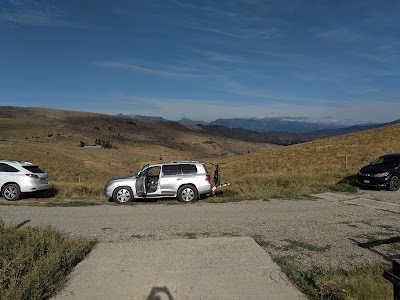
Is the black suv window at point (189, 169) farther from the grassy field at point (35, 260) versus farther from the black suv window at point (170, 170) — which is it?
the grassy field at point (35, 260)

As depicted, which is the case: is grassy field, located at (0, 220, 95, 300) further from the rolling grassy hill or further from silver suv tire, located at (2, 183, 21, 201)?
silver suv tire, located at (2, 183, 21, 201)

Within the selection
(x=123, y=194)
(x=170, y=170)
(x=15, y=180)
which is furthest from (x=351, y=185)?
(x=15, y=180)

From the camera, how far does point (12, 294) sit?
4.19 metres

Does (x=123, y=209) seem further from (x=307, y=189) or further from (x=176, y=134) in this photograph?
(x=176, y=134)

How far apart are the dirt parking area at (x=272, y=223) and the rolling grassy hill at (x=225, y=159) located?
262 centimetres

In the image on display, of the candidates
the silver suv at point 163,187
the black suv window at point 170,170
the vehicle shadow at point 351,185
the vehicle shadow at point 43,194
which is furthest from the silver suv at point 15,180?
the vehicle shadow at point 351,185

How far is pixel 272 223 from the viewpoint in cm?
897

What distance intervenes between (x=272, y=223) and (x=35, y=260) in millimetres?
5668

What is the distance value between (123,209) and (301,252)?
643 centimetres

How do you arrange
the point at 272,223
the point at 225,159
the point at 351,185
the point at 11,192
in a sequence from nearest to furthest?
1. the point at 272,223
2. the point at 11,192
3. the point at 351,185
4. the point at 225,159

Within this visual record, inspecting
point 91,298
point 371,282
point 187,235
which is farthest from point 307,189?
point 91,298

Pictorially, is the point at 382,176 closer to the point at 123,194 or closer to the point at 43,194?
the point at 123,194

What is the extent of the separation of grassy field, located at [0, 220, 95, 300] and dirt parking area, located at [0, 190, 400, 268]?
1.25 meters

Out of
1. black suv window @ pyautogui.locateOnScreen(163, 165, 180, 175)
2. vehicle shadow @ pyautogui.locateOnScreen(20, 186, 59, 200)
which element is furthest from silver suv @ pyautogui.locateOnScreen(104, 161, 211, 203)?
vehicle shadow @ pyautogui.locateOnScreen(20, 186, 59, 200)
